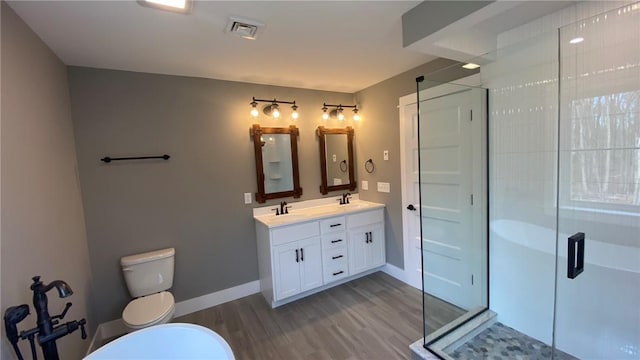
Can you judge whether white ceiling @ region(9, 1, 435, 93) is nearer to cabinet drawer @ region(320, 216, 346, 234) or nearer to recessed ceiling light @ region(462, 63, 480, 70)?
recessed ceiling light @ region(462, 63, 480, 70)

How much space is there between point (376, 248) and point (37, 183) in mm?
3056

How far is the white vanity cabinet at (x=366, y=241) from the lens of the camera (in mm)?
3221

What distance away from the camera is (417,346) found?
2061 mm

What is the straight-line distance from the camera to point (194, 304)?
281cm


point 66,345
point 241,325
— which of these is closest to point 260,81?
point 241,325

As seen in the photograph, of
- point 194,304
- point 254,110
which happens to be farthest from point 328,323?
point 254,110

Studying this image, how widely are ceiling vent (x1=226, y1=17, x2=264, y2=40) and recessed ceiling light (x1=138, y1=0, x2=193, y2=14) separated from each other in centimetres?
25

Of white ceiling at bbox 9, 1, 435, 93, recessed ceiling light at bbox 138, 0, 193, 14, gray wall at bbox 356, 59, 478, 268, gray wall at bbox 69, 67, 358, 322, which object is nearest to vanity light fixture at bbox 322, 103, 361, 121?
gray wall at bbox 356, 59, 478, 268

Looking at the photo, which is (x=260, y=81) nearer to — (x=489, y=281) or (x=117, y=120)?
(x=117, y=120)

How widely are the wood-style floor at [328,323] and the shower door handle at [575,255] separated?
1.03m

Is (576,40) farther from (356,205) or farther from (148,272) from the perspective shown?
(148,272)

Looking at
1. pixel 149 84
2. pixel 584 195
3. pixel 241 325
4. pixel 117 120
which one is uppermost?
pixel 149 84

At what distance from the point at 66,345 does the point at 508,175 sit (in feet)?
11.0

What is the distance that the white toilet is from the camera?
83.9 inches
